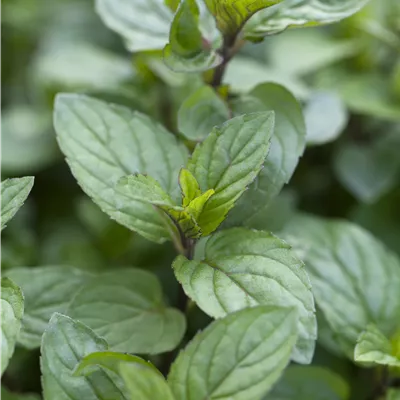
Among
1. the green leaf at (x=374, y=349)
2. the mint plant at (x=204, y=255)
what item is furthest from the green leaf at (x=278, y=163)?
the green leaf at (x=374, y=349)

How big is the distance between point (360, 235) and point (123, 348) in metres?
0.46

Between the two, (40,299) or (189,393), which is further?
(40,299)

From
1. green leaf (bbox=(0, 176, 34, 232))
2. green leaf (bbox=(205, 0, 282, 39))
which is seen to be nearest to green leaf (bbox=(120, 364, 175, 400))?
green leaf (bbox=(0, 176, 34, 232))

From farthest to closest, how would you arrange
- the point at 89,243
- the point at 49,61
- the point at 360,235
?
1. the point at 49,61
2. the point at 89,243
3. the point at 360,235

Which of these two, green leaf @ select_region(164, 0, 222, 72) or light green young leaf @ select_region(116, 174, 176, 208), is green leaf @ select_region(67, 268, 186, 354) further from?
green leaf @ select_region(164, 0, 222, 72)

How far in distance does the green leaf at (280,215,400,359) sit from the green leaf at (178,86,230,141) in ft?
0.71

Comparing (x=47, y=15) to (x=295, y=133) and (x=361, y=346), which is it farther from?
(x=361, y=346)

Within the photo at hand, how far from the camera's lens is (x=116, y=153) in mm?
842

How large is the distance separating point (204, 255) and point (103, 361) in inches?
8.2

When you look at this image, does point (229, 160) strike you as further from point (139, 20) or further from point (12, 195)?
point (139, 20)

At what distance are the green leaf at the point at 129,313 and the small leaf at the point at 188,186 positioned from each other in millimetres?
187

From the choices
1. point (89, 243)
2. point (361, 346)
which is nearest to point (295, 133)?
point (361, 346)

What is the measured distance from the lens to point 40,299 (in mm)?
855

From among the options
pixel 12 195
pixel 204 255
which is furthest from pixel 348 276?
pixel 12 195
